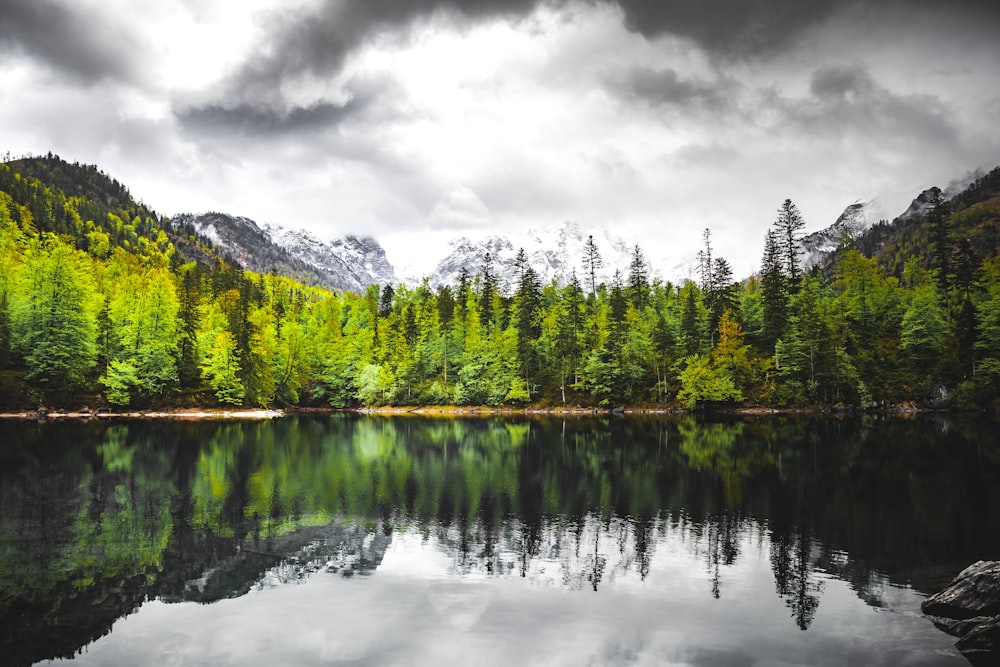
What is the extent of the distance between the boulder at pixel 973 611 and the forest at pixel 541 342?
6812cm

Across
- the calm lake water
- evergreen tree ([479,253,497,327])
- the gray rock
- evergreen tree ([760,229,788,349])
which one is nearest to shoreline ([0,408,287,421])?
evergreen tree ([479,253,497,327])

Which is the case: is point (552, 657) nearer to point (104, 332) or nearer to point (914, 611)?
point (914, 611)

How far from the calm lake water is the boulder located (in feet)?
1.38

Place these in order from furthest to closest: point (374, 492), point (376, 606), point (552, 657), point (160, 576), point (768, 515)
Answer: point (374, 492), point (768, 515), point (160, 576), point (376, 606), point (552, 657)

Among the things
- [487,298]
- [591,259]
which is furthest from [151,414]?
[591,259]

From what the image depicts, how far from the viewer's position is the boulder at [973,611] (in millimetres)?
12617

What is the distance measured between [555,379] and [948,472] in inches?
2704

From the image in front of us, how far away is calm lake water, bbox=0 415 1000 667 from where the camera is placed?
525 inches

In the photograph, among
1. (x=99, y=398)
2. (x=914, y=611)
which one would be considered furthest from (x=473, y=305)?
(x=914, y=611)

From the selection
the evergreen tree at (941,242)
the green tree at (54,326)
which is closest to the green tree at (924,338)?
the evergreen tree at (941,242)

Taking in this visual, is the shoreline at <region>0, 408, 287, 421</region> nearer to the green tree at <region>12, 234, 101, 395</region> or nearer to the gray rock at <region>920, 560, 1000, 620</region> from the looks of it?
the green tree at <region>12, 234, 101, 395</region>

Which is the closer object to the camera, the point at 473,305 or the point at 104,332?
the point at 104,332

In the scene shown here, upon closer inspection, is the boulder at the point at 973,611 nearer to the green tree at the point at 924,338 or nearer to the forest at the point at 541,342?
the forest at the point at 541,342

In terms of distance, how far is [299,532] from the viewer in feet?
73.8
